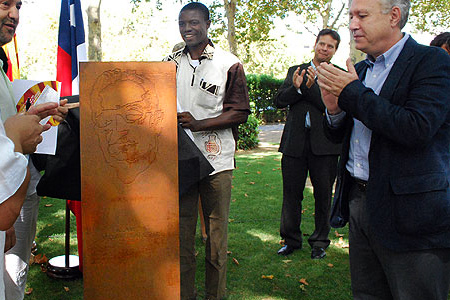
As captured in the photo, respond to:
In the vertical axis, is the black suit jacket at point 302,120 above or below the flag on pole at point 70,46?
below

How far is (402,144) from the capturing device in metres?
2.00

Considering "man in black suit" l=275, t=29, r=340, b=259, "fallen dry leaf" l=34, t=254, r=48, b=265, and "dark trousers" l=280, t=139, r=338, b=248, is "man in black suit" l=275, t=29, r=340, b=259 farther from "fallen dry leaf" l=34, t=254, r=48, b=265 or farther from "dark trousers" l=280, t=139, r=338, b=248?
"fallen dry leaf" l=34, t=254, r=48, b=265

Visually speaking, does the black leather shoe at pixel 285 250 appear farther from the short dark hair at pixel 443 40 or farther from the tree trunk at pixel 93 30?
the tree trunk at pixel 93 30

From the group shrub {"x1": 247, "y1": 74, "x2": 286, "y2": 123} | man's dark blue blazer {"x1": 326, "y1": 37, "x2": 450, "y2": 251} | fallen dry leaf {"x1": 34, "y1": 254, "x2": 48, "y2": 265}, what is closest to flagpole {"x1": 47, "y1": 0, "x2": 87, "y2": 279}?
fallen dry leaf {"x1": 34, "y1": 254, "x2": 48, "y2": 265}

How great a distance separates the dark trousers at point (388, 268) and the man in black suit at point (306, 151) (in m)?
2.03


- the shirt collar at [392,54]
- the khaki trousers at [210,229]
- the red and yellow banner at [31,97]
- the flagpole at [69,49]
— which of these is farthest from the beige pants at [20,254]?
the shirt collar at [392,54]

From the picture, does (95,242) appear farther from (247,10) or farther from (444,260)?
(247,10)

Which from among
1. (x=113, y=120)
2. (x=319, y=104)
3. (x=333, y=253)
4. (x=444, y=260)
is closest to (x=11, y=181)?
(x=113, y=120)

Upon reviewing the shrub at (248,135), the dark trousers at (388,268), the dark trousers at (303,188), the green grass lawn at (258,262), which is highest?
the dark trousers at (388,268)

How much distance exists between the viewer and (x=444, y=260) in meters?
2.04

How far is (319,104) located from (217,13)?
14678mm

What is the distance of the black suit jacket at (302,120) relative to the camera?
14.4 feet

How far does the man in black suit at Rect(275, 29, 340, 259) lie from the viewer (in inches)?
173

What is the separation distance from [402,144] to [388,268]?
668 mm
